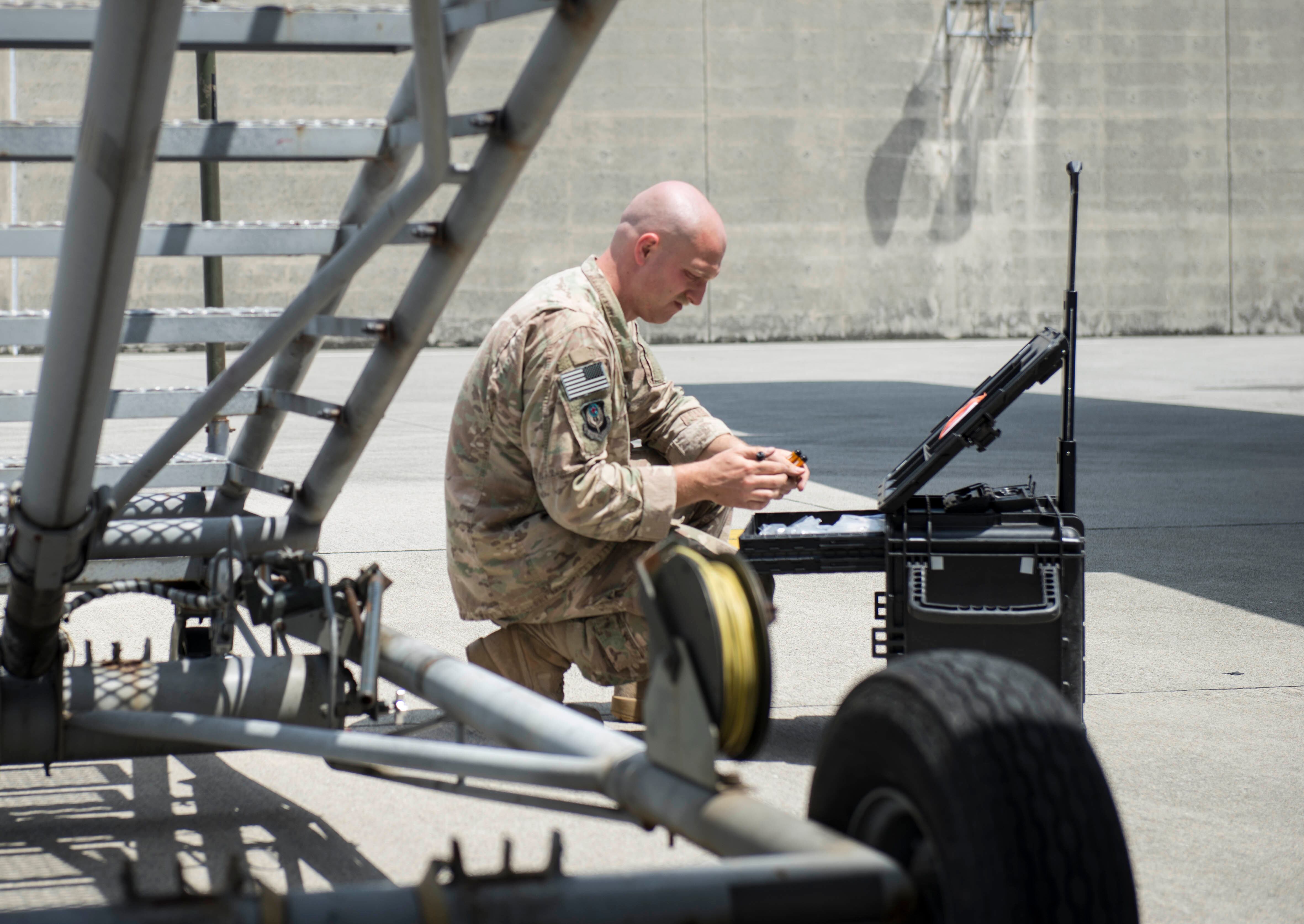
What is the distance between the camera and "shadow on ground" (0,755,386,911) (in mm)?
2551

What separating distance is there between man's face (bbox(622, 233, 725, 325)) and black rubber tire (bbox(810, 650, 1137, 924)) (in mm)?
1886

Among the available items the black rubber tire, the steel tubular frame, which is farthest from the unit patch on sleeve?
the black rubber tire

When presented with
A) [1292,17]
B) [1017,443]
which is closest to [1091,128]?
[1292,17]

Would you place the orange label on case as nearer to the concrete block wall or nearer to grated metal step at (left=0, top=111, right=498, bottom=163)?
grated metal step at (left=0, top=111, right=498, bottom=163)

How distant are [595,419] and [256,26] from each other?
3.75ft

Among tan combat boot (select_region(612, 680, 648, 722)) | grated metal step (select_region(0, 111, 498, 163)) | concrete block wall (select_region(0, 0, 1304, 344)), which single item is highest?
concrete block wall (select_region(0, 0, 1304, 344))

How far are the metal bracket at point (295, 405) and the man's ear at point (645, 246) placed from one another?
2.97 feet

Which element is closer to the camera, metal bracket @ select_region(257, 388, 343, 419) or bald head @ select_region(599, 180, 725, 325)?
metal bracket @ select_region(257, 388, 343, 419)

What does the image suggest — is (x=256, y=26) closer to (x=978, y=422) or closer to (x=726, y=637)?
(x=726, y=637)

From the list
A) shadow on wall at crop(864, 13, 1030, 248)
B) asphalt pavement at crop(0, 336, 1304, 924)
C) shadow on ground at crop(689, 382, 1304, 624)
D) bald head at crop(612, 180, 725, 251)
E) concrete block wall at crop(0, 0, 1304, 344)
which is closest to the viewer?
asphalt pavement at crop(0, 336, 1304, 924)

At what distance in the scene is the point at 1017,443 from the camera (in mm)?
10461

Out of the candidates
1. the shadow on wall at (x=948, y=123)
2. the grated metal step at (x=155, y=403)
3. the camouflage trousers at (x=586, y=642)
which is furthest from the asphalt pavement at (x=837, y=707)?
the shadow on wall at (x=948, y=123)

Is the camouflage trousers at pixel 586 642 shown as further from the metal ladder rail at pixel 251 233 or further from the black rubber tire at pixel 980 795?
the black rubber tire at pixel 980 795

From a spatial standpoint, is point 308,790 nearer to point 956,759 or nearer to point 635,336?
point 635,336
